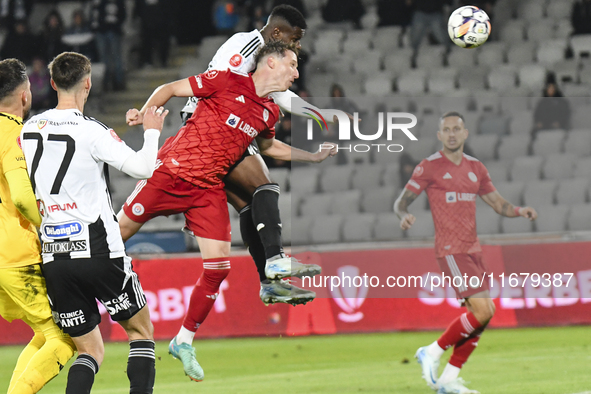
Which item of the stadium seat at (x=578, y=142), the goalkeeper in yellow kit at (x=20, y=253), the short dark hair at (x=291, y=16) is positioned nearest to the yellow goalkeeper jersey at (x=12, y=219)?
the goalkeeper in yellow kit at (x=20, y=253)

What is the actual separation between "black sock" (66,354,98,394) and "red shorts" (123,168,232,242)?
3.98ft

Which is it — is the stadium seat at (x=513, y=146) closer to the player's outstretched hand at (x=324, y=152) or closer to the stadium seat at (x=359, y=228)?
the stadium seat at (x=359, y=228)

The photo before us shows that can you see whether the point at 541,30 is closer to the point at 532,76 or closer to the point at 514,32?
the point at 514,32

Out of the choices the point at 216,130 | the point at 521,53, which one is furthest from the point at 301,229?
the point at 521,53

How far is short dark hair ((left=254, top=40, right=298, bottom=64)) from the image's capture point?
592cm

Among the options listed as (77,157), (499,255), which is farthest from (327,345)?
(77,157)

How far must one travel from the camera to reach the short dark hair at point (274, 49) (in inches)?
233

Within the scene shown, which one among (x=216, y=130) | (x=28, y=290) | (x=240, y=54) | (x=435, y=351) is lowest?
(x=435, y=351)

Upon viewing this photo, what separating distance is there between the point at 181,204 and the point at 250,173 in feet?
1.90

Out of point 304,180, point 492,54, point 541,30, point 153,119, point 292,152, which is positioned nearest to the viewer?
point 153,119

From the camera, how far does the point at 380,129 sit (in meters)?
8.46

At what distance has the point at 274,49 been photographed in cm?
594

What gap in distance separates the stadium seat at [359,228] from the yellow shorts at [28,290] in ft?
17.6

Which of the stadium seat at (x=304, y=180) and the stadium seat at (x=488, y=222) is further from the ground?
the stadium seat at (x=304, y=180)
